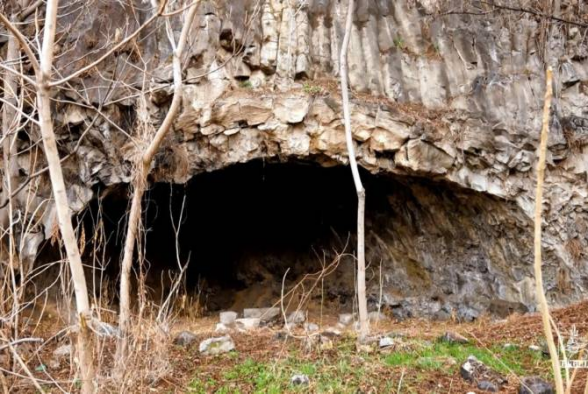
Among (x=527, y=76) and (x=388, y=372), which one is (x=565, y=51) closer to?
(x=527, y=76)

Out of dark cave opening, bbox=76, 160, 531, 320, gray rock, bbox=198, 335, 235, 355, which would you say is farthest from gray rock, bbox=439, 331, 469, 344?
dark cave opening, bbox=76, 160, 531, 320

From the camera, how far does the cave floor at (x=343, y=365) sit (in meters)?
4.71

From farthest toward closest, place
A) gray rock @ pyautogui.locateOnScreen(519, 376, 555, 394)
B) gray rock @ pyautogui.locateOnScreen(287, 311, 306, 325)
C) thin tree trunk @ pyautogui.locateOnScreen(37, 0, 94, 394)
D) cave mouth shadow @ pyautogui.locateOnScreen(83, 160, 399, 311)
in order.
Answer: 1. cave mouth shadow @ pyautogui.locateOnScreen(83, 160, 399, 311)
2. gray rock @ pyautogui.locateOnScreen(287, 311, 306, 325)
3. gray rock @ pyautogui.locateOnScreen(519, 376, 555, 394)
4. thin tree trunk @ pyautogui.locateOnScreen(37, 0, 94, 394)

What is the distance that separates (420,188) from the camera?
9.76 m

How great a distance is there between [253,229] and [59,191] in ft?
29.0

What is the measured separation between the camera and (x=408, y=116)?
29.1ft

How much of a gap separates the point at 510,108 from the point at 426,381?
5.83 metres

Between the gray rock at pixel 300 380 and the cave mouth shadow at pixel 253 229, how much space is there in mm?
5934

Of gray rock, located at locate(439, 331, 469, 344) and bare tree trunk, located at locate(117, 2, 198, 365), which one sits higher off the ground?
bare tree trunk, located at locate(117, 2, 198, 365)

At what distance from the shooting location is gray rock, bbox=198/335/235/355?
19.1 feet

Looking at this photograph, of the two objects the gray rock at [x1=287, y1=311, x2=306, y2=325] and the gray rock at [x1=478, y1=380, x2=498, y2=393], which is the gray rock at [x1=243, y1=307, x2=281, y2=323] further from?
the gray rock at [x1=478, y1=380, x2=498, y2=393]

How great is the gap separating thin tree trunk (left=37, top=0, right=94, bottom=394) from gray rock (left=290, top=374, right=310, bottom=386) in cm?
181

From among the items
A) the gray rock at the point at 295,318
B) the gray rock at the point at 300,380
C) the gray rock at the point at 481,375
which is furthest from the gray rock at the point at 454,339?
the gray rock at the point at 300,380

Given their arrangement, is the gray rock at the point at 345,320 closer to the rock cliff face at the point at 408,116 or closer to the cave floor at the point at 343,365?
the rock cliff face at the point at 408,116
